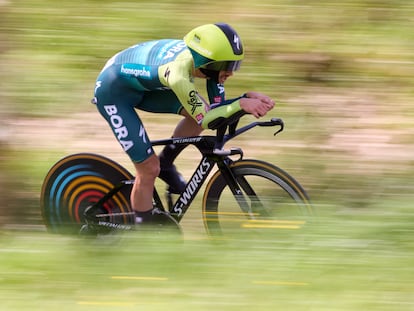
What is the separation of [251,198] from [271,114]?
2.51m

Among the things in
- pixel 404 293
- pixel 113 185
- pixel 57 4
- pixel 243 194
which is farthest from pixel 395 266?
pixel 57 4

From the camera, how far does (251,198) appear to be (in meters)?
6.23

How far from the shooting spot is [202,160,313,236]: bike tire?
20.0 ft

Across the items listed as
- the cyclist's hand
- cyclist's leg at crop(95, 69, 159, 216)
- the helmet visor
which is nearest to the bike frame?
cyclist's leg at crop(95, 69, 159, 216)

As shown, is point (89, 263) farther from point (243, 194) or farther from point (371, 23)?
point (371, 23)

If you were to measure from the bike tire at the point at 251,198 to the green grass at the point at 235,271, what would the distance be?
0.62 m

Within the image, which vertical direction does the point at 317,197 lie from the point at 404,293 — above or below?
below

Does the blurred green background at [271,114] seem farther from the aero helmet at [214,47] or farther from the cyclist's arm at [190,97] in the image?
the aero helmet at [214,47]

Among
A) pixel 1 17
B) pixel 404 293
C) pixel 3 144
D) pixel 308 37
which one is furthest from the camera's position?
pixel 1 17

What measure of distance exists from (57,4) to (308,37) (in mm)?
2925

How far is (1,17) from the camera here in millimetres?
10141

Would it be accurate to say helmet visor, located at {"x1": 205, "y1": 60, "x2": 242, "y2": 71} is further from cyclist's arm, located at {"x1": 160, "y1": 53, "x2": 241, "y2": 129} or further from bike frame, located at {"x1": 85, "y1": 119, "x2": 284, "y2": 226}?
bike frame, located at {"x1": 85, "y1": 119, "x2": 284, "y2": 226}

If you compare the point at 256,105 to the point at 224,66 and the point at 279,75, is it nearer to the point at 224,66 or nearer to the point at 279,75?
the point at 224,66

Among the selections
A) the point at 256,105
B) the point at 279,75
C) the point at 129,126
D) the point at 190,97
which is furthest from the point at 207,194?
the point at 279,75
